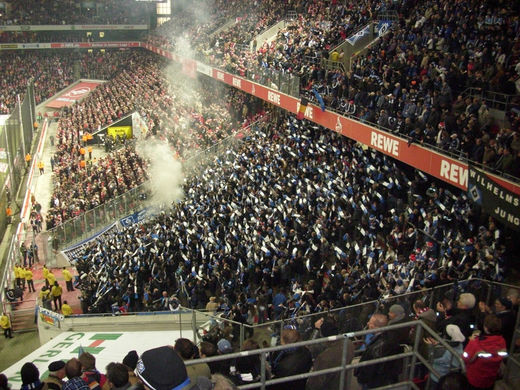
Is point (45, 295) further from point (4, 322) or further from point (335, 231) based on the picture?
point (335, 231)

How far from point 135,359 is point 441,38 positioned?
14005mm

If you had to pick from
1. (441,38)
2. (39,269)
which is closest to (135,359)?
(441,38)

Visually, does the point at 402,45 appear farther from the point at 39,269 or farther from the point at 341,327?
the point at 39,269

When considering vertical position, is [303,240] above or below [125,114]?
above

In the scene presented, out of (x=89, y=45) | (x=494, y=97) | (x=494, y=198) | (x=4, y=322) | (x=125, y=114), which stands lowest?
(x=4, y=322)

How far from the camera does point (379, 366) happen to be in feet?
16.2

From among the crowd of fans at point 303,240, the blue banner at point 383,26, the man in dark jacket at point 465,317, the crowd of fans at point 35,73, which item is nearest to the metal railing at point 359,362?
the man in dark jacket at point 465,317

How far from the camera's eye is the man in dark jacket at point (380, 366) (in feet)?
16.2

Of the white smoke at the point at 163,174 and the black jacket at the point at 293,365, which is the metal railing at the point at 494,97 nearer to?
the black jacket at the point at 293,365

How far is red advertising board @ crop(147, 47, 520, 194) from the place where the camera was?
11992 mm

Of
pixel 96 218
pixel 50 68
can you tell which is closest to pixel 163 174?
pixel 96 218

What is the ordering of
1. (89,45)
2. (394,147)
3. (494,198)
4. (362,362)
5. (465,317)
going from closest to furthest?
(362,362), (465,317), (494,198), (394,147), (89,45)

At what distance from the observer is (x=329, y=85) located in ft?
62.1

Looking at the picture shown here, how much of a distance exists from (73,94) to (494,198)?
4779cm
